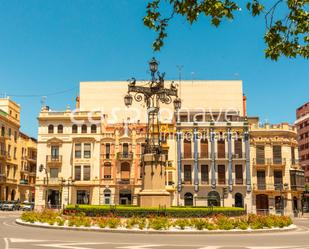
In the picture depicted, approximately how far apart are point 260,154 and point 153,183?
35571 mm

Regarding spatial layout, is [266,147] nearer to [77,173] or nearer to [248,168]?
[248,168]

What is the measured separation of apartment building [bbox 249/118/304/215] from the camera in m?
57.3

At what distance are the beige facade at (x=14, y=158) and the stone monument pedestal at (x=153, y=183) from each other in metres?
44.9

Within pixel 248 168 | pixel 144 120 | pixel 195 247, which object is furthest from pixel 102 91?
pixel 195 247

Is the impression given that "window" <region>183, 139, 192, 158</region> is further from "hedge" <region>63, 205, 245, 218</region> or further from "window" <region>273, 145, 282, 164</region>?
"hedge" <region>63, 205, 245, 218</region>

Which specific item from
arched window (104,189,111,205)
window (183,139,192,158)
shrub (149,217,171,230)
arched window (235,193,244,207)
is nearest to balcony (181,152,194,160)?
window (183,139,192,158)

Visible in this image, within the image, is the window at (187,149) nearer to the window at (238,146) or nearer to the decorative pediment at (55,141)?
the window at (238,146)

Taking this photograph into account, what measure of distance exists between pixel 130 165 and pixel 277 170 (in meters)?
20.4

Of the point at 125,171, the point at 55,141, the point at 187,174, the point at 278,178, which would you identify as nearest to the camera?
the point at 187,174

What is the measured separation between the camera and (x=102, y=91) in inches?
2721

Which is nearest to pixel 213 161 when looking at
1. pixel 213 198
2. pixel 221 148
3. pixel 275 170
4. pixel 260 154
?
pixel 221 148

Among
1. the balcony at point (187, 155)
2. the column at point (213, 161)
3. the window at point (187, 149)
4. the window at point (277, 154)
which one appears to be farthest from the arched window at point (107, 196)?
the window at point (277, 154)

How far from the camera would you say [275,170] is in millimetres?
58250

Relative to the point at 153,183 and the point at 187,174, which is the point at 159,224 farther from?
the point at 187,174
